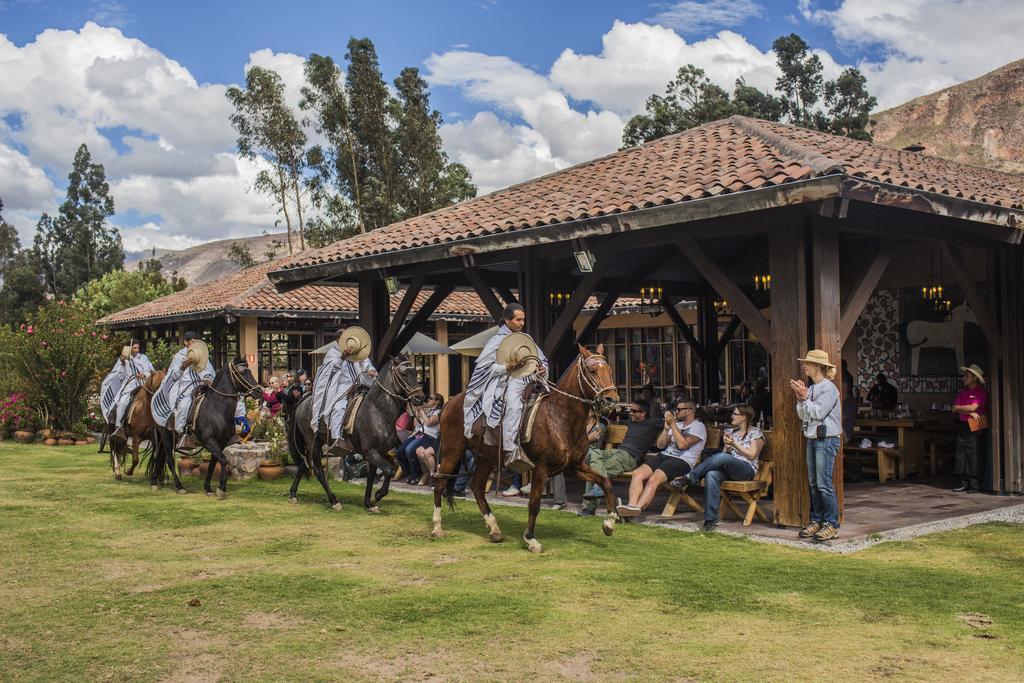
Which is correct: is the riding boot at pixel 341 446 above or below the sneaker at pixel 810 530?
above

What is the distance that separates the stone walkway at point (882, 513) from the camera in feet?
26.2

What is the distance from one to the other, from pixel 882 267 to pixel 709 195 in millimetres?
1894

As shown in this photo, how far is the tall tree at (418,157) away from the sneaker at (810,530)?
2716 cm

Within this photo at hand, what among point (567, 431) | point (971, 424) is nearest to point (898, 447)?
point (971, 424)

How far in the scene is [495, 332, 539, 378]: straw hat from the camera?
7.88 meters

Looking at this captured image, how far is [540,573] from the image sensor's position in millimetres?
6902

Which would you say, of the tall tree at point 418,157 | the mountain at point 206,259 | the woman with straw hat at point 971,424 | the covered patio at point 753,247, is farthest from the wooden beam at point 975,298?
the mountain at point 206,259

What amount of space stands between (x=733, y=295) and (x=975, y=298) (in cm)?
336

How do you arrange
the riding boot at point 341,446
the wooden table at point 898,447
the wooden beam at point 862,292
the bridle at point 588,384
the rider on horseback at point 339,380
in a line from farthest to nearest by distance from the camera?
the wooden table at point 898,447
the rider on horseback at point 339,380
the riding boot at point 341,446
the wooden beam at point 862,292
the bridle at point 588,384

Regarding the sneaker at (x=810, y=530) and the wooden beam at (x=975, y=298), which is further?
the wooden beam at (x=975, y=298)

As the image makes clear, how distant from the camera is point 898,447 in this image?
39.6 feet

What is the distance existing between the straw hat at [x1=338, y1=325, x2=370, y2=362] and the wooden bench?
12.2 feet

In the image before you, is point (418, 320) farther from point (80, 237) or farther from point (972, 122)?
point (972, 122)

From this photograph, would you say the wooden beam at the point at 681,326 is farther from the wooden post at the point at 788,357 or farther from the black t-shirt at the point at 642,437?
the wooden post at the point at 788,357
